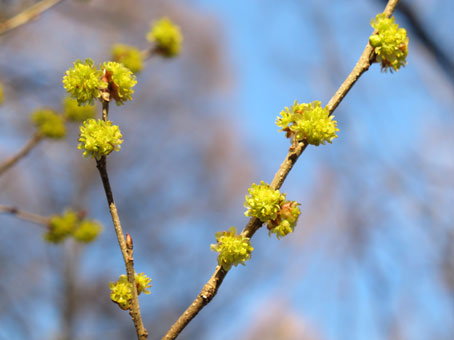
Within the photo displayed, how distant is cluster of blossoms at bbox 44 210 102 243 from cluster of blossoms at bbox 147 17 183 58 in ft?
2.86

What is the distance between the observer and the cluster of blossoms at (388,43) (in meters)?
1.01

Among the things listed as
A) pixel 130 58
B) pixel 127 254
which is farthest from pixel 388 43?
pixel 130 58

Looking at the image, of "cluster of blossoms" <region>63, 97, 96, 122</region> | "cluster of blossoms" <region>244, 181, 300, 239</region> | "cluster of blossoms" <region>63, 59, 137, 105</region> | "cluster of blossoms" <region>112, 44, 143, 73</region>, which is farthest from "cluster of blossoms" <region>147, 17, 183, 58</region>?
"cluster of blossoms" <region>244, 181, 300, 239</region>

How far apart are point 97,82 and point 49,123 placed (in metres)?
1.25

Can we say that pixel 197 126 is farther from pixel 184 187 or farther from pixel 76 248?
pixel 76 248

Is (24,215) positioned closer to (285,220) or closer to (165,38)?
(165,38)

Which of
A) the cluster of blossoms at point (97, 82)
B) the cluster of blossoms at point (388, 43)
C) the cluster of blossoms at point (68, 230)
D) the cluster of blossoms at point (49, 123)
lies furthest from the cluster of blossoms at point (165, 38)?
the cluster of blossoms at point (388, 43)

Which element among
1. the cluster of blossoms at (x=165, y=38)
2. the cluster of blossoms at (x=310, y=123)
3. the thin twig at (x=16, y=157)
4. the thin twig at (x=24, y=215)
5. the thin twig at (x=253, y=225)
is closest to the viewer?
the thin twig at (x=253, y=225)

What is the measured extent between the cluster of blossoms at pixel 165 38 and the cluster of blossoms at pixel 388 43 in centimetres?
122

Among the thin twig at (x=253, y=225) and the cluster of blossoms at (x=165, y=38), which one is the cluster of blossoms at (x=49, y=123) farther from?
the thin twig at (x=253, y=225)

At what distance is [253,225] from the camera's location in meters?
0.94

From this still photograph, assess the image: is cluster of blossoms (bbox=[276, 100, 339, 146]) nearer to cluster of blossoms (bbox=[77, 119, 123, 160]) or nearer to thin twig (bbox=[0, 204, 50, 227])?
cluster of blossoms (bbox=[77, 119, 123, 160])

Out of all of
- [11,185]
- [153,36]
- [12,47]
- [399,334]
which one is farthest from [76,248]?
[153,36]

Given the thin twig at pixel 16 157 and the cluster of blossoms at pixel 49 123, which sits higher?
the cluster of blossoms at pixel 49 123
